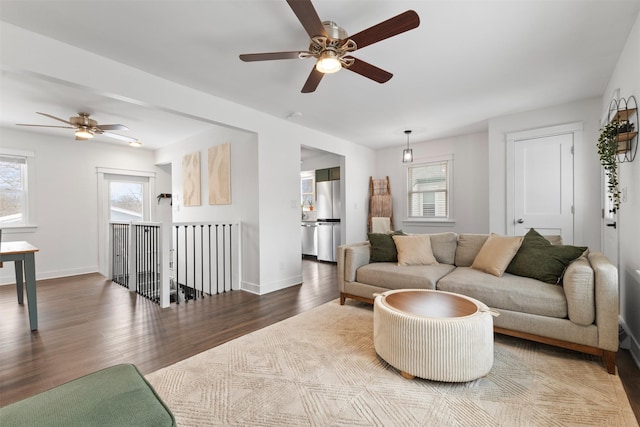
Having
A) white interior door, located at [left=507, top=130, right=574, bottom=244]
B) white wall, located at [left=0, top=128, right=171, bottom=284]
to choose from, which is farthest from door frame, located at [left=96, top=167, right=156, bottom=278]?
white interior door, located at [left=507, top=130, right=574, bottom=244]

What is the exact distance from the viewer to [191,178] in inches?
206

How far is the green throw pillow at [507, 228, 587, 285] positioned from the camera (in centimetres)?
245

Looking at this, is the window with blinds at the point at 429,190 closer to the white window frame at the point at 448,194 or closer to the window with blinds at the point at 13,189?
the white window frame at the point at 448,194

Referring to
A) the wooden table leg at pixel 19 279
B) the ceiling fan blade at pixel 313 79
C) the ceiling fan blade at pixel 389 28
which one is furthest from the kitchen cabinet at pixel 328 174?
the wooden table leg at pixel 19 279

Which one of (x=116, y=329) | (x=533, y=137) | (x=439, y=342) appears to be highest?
(x=533, y=137)

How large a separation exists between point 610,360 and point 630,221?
116 cm

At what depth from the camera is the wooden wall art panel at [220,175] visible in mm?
4445

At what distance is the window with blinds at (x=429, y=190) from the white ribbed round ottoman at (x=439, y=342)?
396 cm

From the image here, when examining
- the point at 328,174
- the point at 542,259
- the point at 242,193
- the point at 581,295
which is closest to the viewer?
the point at 581,295

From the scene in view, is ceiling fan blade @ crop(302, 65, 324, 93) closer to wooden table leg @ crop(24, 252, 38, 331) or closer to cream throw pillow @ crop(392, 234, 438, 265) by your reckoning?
cream throw pillow @ crop(392, 234, 438, 265)

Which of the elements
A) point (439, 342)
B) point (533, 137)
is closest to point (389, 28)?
point (439, 342)

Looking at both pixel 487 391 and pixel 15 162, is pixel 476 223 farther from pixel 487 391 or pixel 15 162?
pixel 15 162

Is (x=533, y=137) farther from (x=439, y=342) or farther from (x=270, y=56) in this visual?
(x=270, y=56)

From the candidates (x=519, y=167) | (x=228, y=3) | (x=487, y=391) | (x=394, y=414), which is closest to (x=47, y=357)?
(x=394, y=414)
